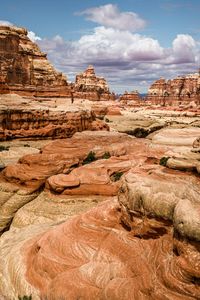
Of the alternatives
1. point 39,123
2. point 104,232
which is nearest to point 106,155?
point 39,123

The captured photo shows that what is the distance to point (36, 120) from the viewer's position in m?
48.3

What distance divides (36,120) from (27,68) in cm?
3897

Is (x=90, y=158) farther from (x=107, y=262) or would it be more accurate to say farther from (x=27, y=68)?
(x=27, y=68)

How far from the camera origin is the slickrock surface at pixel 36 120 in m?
46.3

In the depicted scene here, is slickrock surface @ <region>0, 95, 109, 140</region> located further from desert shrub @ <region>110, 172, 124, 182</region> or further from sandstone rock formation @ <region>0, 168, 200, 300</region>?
sandstone rock formation @ <region>0, 168, 200, 300</region>

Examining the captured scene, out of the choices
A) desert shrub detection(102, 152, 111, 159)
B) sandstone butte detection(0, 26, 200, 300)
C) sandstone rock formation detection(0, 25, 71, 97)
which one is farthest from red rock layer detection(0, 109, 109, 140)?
sandstone rock formation detection(0, 25, 71, 97)

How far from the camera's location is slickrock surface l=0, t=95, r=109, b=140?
46.3m

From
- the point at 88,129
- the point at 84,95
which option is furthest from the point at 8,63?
the point at 84,95

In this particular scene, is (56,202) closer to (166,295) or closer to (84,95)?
(166,295)

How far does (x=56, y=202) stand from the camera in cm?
2472

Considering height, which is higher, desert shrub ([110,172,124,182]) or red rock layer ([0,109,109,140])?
red rock layer ([0,109,109,140])

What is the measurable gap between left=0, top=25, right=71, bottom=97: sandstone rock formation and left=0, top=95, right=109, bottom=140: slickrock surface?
24.7m

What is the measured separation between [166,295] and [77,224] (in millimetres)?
6028

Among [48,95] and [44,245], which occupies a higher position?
[48,95]
